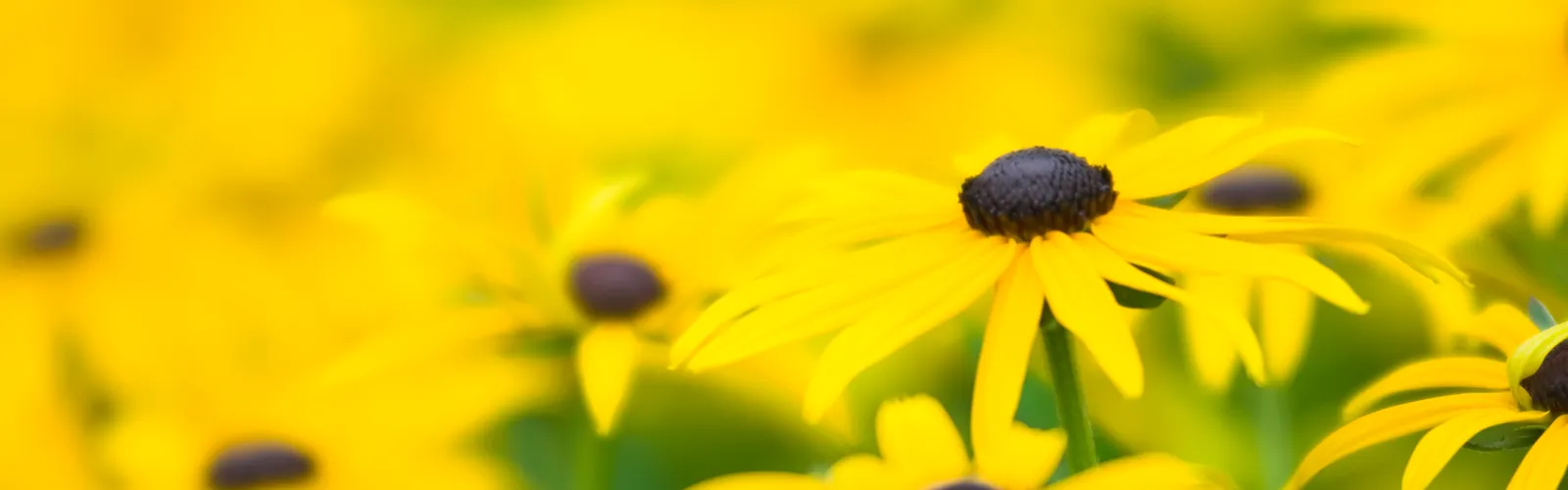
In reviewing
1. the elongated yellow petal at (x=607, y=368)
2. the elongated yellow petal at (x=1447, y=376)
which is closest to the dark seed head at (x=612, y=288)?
the elongated yellow petal at (x=607, y=368)

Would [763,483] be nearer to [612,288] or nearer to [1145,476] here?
[1145,476]

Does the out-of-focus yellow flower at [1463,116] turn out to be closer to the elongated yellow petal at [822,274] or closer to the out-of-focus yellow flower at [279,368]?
the elongated yellow petal at [822,274]

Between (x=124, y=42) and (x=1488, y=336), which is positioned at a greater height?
(x=124, y=42)

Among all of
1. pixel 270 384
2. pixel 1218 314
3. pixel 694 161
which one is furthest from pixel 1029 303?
pixel 694 161

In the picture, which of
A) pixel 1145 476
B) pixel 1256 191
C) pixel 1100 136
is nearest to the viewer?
pixel 1145 476

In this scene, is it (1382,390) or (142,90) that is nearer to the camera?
(1382,390)

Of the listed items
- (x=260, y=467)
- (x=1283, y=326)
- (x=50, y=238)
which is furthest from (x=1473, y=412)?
(x=50, y=238)

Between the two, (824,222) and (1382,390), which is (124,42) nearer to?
(824,222)
